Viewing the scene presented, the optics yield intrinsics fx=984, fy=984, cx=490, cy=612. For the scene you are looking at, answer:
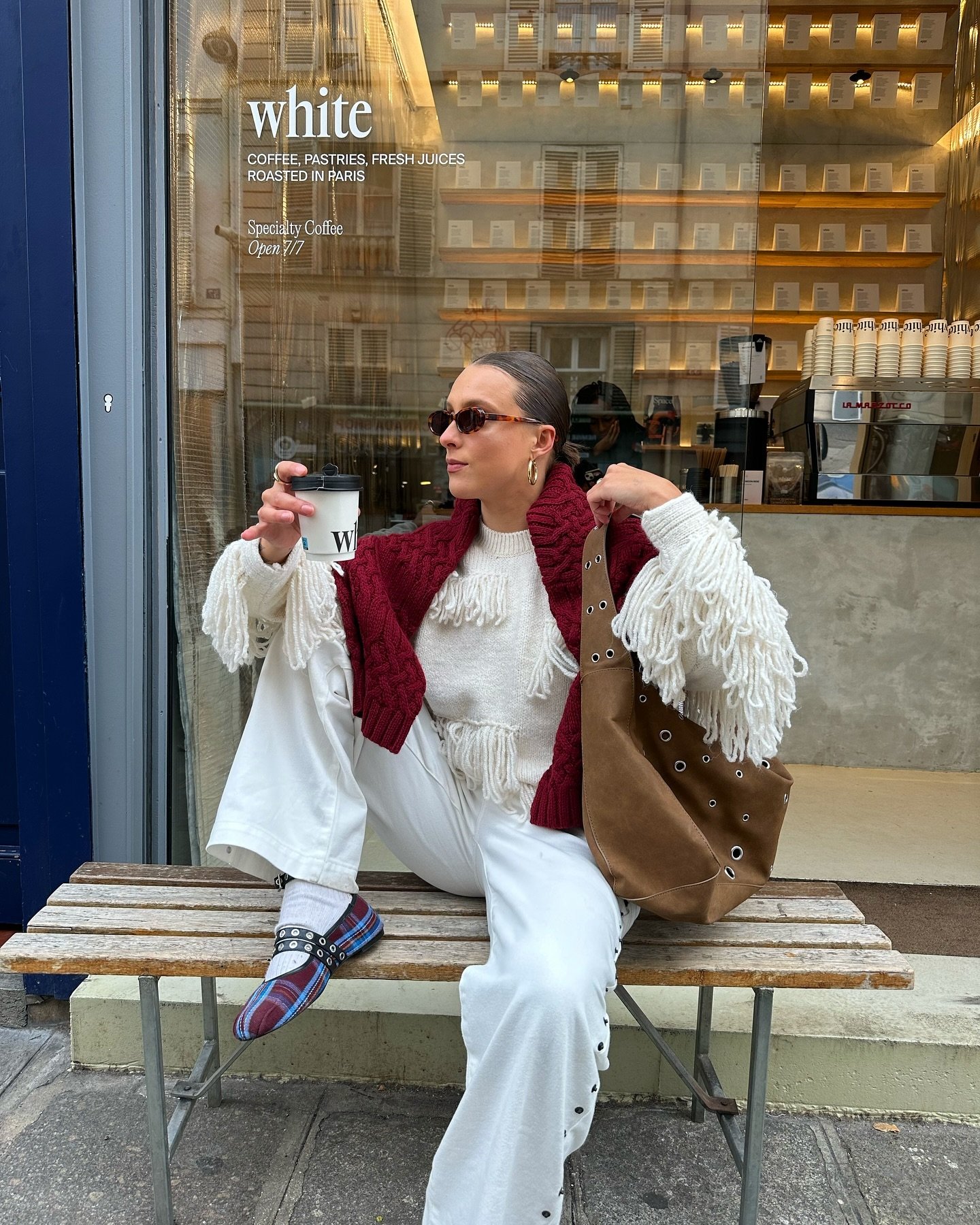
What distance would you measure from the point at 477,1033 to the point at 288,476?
0.92 metres

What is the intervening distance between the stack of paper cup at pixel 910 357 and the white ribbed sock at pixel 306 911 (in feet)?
12.9

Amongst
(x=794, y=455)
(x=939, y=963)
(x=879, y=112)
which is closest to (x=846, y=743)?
(x=794, y=455)

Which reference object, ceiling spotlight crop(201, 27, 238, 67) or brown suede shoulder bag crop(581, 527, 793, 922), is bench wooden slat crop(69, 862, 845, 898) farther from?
ceiling spotlight crop(201, 27, 238, 67)

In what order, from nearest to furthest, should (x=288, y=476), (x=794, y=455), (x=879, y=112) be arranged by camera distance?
(x=288, y=476) < (x=794, y=455) < (x=879, y=112)

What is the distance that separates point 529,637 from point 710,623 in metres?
0.42

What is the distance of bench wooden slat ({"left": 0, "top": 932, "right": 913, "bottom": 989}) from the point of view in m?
1.61

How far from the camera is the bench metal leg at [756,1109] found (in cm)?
169

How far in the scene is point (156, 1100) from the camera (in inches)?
67.4

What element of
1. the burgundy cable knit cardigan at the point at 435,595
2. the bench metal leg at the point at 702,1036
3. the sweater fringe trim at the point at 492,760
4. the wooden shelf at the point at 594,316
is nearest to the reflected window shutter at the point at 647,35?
the wooden shelf at the point at 594,316

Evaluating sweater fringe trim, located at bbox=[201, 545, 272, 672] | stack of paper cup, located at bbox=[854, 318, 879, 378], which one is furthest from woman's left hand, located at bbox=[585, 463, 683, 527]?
stack of paper cup, located at bbox=[854, 318, 879, 378]

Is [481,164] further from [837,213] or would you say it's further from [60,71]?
[837,213]

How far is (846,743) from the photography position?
4164mm

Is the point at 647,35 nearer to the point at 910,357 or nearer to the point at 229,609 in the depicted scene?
the point at 229,609

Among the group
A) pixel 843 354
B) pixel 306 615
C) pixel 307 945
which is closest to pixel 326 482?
pixel 306 615
